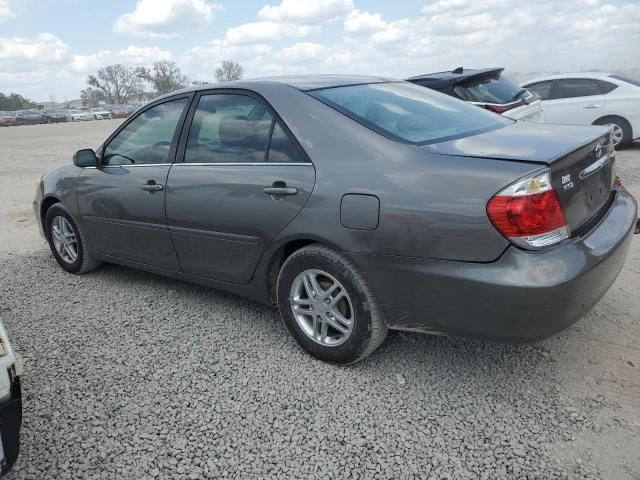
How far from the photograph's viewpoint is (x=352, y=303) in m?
2.76

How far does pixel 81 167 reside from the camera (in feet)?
13.8

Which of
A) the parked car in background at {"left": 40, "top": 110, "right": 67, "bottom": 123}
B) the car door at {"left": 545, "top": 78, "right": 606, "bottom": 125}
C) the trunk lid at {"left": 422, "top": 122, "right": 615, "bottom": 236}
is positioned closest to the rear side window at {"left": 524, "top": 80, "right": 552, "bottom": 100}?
the car door at {"left": 545, "top": 78, "right": 606, "bottom": 125}

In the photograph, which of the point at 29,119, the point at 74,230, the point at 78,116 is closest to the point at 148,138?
the point at 74,230

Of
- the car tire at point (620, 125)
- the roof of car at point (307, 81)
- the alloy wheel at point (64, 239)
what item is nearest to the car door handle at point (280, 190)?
the roof of car at point (307, 81)

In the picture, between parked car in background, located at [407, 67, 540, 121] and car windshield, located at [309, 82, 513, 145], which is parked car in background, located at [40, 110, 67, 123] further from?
car windshield, located at [309, 82, 513, 145]

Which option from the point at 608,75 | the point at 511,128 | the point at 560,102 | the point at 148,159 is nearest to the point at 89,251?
the point at 148,159

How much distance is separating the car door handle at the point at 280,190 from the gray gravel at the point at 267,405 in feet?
3.16

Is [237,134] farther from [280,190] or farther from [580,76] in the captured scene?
[580,76]

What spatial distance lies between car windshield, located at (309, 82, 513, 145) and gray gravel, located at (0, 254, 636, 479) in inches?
49.1

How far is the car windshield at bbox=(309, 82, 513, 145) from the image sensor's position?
2826 mm

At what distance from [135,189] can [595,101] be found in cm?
877

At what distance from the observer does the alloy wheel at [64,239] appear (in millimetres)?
4578

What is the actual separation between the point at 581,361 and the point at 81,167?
12.2ft

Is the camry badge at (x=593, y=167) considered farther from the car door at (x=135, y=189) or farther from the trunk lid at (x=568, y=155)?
the car door at (x=135, y=189)
